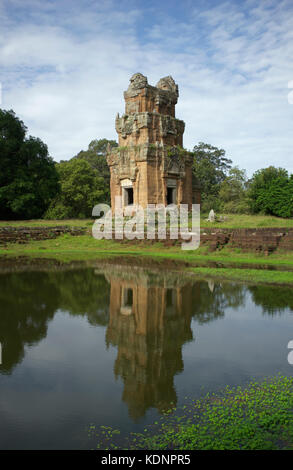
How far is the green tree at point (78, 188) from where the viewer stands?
134 feet

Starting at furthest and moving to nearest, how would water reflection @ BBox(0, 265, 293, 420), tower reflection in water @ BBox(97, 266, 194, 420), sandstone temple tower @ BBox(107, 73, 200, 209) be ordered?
sandstone temple tower @ BBox(107, 73, 200, 209), water reflection @ BBox(0, 265, 293, 420), tower reflection in water @ BBox(97, 266, 194, 420)

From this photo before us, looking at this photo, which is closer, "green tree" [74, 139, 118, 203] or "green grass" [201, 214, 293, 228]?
"green grass" [201, 214, 293, 228]

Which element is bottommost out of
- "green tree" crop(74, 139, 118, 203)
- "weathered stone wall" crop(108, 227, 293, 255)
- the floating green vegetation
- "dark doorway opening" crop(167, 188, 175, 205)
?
the floating green vegetation

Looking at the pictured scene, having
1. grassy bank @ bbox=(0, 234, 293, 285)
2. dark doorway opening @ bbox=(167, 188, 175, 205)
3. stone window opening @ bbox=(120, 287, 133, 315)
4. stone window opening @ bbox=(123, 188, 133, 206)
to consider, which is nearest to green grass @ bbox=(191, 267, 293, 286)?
grassy bank @ bbox=(0, 234, 293, 285)

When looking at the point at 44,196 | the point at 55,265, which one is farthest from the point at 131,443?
the point at 44,196

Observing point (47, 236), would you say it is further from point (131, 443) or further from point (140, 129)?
point (131, 443)

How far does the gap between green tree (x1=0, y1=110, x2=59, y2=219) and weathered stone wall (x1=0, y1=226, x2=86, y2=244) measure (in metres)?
6.08

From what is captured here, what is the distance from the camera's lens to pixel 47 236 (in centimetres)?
2222

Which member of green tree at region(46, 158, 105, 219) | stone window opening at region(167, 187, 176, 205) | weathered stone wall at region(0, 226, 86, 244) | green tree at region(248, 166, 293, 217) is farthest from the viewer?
green tree at region(46, 158, 105, 219)

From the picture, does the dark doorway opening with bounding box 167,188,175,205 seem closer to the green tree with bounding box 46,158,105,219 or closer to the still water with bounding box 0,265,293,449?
the still water with bounding box 0,265,293,449

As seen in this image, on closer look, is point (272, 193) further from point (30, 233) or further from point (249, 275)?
point (249, 275)

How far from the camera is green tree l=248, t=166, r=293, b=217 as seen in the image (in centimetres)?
2975

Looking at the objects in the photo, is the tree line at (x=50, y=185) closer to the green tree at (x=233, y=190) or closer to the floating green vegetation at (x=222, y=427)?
the green tree at (x=233, y=190)
